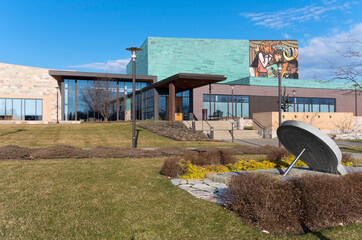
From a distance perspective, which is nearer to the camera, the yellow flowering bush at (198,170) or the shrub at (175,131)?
the yellow flowering bush at (198,170)

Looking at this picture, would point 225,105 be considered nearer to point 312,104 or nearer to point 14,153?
point 312,104

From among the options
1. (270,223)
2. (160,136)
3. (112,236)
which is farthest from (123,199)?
(160,136)

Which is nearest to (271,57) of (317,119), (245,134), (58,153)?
(317,119)

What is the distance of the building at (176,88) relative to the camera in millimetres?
40562

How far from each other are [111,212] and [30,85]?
4543 centimetres

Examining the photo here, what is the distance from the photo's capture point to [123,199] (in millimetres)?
6164

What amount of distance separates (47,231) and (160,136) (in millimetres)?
20423

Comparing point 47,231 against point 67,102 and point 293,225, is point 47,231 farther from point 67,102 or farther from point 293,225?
point 67,102

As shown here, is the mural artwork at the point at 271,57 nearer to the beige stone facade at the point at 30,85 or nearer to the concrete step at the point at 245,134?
the concrete step at the point at 245,134

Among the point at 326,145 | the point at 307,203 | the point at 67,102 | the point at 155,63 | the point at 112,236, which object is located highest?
the point at 155,63

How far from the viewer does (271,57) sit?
7175cm

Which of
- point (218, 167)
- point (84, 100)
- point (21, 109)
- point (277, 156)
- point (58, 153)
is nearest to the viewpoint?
point (218, 167)

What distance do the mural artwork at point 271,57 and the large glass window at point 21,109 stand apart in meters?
47.3

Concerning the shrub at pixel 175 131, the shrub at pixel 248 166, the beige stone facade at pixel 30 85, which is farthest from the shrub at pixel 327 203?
the beige stone facade at pixel 30 85
